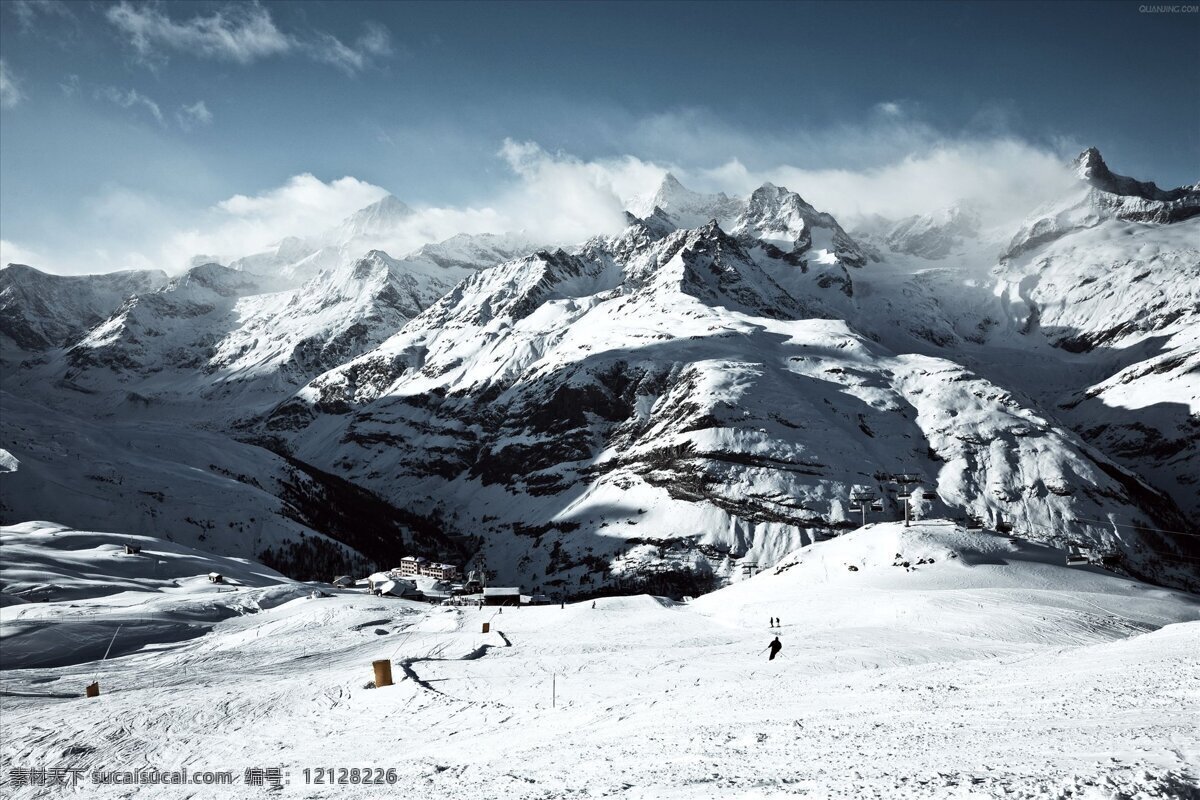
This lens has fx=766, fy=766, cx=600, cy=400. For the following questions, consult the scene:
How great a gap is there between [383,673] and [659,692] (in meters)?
12.7

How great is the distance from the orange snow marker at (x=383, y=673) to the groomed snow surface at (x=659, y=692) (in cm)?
51

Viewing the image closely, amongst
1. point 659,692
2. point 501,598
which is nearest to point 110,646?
point 659,692

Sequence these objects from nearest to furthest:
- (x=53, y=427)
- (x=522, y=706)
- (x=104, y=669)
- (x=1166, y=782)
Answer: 1. (x=1166, y=782)
2. (x=522, y=706)
3. (x=104, y=669)
4. (x=53, y=427)

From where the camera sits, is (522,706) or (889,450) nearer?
(522,706)

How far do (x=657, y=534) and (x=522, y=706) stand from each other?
492 ft

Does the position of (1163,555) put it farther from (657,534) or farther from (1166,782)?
→ (1166,782)

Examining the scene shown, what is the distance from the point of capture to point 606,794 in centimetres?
1540

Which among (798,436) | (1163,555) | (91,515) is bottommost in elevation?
(1163,555)

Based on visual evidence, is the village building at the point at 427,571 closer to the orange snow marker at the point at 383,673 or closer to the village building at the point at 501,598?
the village building at the point at 501,598

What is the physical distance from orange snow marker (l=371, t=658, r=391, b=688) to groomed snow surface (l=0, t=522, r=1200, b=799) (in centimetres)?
51

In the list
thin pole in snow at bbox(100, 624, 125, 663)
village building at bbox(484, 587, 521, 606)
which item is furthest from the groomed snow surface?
village building at bbox(484, 587, 521, 606)

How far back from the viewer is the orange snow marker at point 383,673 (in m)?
32.2

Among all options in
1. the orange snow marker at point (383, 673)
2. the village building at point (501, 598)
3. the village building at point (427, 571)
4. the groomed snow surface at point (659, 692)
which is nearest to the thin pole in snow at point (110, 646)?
the groomed snow surface at point (659, 692)

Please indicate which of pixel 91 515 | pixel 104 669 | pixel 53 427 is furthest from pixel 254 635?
pixel 53 427
